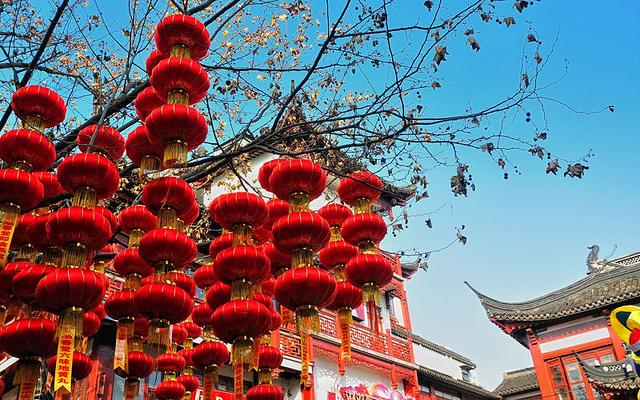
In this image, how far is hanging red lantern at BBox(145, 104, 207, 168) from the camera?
5238 mm

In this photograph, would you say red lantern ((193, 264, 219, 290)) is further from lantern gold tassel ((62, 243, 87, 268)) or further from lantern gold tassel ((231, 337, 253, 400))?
lantern gold tassel ((62, 243, 87, 268))

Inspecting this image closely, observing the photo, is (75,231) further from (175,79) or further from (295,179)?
(295,179)

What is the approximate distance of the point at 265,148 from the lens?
6.56 m

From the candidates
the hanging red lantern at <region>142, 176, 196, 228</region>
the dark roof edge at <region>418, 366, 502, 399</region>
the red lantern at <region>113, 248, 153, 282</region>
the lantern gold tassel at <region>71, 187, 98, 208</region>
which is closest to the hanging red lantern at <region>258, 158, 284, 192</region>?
the hanging red lantern at <region>142, 176, 196, 228</region>

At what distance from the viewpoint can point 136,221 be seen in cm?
642

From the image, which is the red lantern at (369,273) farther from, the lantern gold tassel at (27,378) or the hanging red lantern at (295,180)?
the lantern gold tassel at (27,378)

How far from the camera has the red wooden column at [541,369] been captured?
2122cm

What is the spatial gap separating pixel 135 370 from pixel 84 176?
239 cm

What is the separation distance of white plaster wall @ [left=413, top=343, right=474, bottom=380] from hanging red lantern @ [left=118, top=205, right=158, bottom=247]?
18108mm

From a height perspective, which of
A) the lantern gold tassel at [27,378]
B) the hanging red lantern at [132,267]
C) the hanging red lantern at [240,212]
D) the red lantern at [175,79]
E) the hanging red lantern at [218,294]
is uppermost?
the red lantern at [175,79]

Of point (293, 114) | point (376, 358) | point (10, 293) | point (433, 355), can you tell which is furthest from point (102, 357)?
point (433, 355)

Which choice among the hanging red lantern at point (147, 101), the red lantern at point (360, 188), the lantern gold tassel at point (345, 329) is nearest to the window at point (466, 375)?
the lantern gold tassel at point (345, 329)

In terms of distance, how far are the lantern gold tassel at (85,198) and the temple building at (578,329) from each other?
1772 cm

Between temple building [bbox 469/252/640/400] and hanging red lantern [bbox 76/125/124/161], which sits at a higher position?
temple building [bbox 469/252/640/400]
